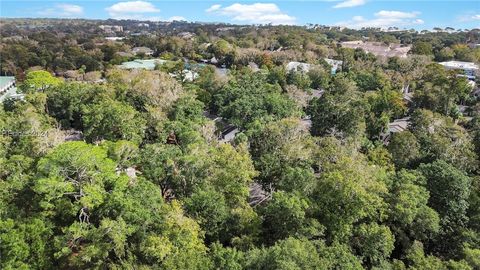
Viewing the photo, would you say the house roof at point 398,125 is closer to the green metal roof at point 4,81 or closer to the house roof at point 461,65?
the house roof at point 461,65

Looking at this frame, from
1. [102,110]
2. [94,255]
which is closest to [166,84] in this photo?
[102,110]

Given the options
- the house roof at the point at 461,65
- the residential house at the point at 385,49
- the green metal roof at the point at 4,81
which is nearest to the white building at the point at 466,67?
the house roof at the point at 461,65

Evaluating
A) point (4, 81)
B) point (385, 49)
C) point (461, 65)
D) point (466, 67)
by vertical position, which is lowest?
point (4, 81)

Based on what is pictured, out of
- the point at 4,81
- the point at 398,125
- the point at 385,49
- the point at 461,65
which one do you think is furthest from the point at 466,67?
the point at 4,81

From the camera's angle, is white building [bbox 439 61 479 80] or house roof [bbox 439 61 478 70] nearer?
white building [bbox 439 61 479 80]

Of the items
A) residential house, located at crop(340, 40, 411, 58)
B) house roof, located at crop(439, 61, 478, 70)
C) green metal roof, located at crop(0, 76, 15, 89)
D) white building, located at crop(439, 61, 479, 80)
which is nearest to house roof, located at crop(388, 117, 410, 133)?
white building, located at crop(439, 61, 479, 80)

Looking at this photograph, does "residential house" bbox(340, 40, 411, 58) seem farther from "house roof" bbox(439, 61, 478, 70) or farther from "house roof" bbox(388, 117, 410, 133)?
"house roof" bbox(388, 117, 410, 133)

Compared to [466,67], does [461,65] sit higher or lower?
higher

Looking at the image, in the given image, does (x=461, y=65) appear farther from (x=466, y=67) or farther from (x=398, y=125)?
(x=398, y=125)
